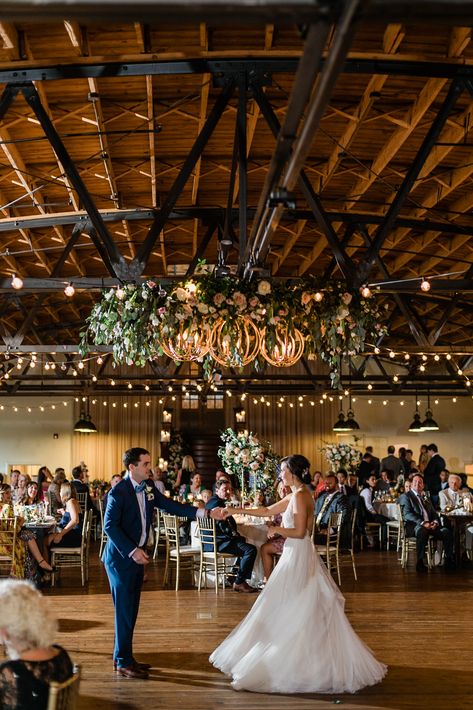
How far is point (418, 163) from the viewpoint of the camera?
26.8ft

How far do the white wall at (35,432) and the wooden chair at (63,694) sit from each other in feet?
71.9

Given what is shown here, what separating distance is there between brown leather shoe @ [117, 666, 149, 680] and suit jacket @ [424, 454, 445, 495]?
419 inches

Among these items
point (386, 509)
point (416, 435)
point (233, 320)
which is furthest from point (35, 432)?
point (233, 320)

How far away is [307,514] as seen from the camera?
19.7ft

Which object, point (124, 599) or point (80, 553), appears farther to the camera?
point (80, 553)

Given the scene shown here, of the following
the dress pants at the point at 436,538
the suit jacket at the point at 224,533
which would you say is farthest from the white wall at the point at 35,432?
the suit jacket at the point at 224,533

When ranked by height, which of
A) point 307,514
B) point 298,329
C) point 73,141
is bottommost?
point 307,514

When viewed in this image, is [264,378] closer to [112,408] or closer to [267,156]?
[112,408]

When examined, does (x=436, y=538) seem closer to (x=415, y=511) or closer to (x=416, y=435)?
(x=415, y=511)

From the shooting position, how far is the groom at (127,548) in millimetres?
5730

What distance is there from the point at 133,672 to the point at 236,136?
493 cm

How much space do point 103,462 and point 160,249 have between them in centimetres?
1100

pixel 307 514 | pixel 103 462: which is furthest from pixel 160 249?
pixel 103 462

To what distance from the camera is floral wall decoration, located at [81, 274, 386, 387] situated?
7.47 metres
